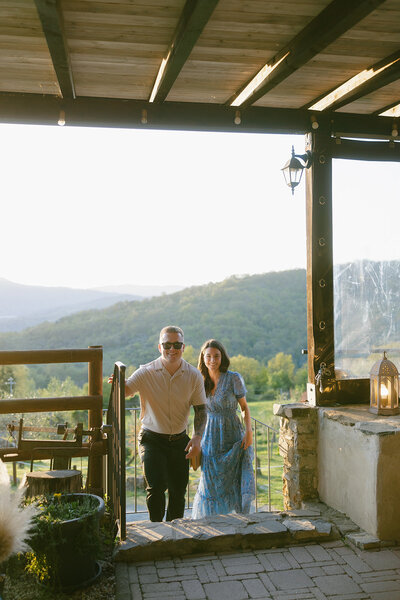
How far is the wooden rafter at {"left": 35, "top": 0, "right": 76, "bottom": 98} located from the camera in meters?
2.66

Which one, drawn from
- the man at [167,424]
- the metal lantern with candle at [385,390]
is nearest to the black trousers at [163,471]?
the man at [167,424]

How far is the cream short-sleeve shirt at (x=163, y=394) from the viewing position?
4.12 metres

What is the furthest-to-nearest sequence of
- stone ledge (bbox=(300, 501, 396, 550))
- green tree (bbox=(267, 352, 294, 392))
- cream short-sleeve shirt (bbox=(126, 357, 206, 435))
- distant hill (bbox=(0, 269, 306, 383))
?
1. green tree (bbox=(267, 352, 294, 392))
2. distant hill (bbox=(0, 269, 306, 383))
3. cream short-sleeve shirt (bbox=(126, 357, 206, 435))
4. stone ledge (bbox=(300, 501, 396, 550))

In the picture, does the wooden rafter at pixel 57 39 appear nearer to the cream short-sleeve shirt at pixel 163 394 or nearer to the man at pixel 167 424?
the man at pixel 167 424

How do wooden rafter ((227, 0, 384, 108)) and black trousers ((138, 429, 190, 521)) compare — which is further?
black trousers ((138, 429, 190, 521))

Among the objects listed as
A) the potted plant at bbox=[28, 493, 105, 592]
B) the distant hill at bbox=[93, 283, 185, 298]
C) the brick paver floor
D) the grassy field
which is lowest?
the grassy field

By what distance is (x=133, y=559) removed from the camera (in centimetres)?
332

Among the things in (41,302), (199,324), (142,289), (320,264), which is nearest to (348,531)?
(320,264)

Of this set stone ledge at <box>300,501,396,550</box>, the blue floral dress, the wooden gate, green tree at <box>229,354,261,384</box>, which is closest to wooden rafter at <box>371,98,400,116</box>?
the blue floral dress

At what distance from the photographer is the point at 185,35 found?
3004mm

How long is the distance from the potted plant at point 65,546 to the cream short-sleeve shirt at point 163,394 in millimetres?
1160

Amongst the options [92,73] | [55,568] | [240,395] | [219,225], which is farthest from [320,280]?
[219,225]

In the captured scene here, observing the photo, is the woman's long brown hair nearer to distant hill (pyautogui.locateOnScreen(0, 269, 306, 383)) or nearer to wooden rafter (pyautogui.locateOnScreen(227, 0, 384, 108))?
wooden rafter (pyautogui.locateOnScreen(227, 0, 384, 108))

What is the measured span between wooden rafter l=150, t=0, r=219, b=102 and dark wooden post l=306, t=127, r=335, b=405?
4.72ft
